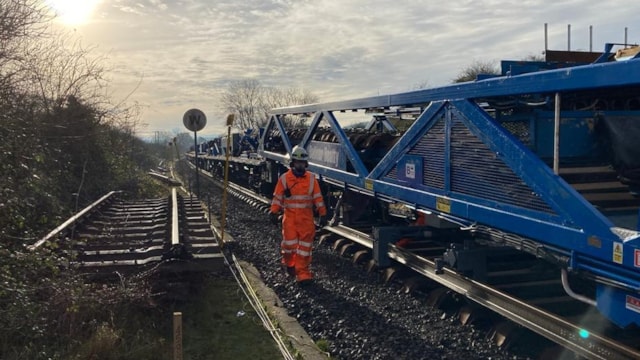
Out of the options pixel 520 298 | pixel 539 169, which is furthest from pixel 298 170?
pixel 539 169

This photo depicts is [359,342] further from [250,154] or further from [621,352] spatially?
[250,154]

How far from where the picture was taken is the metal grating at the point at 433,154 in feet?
17.5

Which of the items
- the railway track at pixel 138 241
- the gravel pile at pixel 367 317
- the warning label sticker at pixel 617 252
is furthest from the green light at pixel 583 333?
the railway track at pixel 138 241

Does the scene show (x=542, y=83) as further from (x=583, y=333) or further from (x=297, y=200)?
(x=297, y=200)

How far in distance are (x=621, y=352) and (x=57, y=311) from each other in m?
Result: 4.59

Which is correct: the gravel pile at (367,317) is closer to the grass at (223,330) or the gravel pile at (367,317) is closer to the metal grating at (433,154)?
the grass at (223,330)

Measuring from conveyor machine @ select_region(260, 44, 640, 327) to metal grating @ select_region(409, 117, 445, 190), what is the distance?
11mm

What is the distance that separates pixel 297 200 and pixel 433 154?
7.83ft

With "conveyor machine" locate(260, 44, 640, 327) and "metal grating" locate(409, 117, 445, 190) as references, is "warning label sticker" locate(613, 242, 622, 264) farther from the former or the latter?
"metal grating" locate(409, 117, 445, 190)

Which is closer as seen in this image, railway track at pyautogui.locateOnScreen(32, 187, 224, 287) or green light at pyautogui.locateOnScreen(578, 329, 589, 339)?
green light at pyautogui.locateOnScreen(578, 329, 589, 339)

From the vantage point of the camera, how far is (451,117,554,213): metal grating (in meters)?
4.13

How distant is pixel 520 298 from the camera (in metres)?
5.43

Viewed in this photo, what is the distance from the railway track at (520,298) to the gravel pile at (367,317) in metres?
0.19

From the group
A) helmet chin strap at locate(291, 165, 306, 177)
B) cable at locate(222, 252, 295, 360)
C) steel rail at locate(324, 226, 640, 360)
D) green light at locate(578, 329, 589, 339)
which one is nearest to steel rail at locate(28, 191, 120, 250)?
cable at locate(222, 252, 295, 360)
